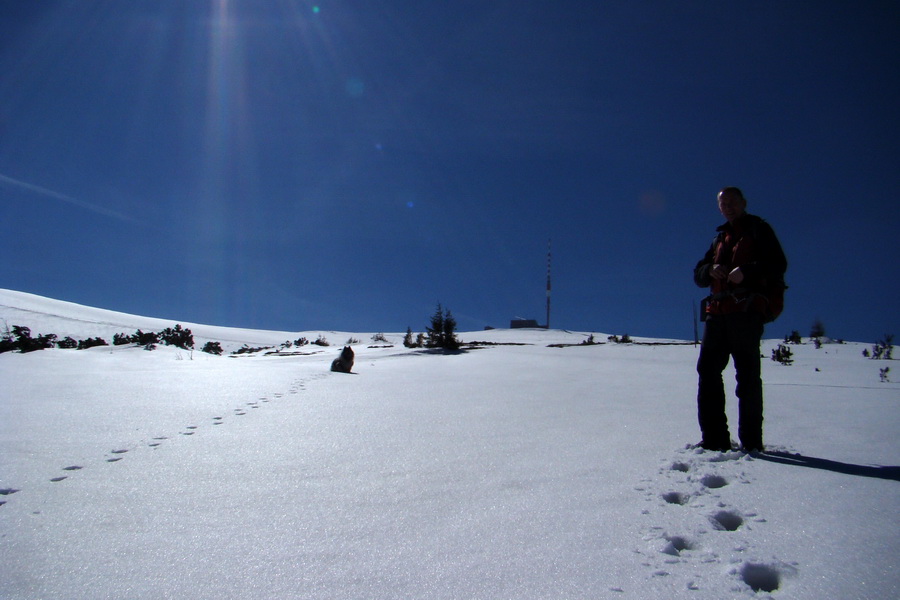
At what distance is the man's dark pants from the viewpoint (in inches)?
80.4

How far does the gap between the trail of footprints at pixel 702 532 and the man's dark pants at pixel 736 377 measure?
0.36 m

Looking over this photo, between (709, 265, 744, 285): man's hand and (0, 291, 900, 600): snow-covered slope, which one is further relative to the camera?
(709, 265, 744, 285): man's hand

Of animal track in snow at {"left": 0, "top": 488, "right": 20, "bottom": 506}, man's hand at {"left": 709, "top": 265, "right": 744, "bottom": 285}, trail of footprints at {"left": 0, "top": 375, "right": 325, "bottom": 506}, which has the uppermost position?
man's hand at {"left": 709, "top": 265, "right": 744, "bottom": 285}

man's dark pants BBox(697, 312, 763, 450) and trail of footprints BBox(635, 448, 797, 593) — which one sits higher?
man's dark pants BBox(697, 312, 763, 450)

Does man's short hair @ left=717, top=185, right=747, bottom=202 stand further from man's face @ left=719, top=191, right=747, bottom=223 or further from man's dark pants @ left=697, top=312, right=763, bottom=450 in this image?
man's dark pants @ left=697, top=312, right=763, bottom=450

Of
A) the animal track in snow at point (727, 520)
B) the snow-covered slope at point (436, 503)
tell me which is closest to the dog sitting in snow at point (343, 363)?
the snow-covered slope at point (436, 503)

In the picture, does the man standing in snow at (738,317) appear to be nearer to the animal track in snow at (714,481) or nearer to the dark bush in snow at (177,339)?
the animal track in snow at (714,481)

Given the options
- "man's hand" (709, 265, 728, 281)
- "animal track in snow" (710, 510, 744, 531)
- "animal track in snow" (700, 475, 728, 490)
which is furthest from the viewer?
"man's hand" (709, 265, 728, 281)

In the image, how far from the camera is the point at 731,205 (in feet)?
7.56

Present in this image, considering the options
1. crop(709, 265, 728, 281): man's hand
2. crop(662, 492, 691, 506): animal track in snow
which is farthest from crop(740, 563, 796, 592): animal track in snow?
crop(709, 265, 728, 281): man's hand

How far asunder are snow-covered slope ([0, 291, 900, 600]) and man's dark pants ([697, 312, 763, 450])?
16 centimetres

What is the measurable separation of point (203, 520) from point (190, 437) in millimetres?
1119

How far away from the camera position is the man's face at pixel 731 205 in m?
2.30

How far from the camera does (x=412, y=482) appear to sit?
1.58 metres
